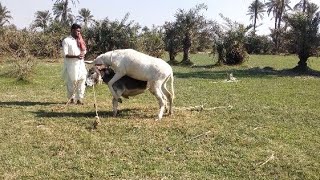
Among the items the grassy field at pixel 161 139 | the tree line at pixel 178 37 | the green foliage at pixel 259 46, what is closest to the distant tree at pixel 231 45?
the tree line at pixel 178 37

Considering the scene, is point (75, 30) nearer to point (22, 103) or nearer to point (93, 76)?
point (93, 76)

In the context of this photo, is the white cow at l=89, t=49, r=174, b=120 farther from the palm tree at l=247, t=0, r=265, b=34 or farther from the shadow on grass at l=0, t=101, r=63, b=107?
the palm tree at l=247, t=0, r=265, b=34

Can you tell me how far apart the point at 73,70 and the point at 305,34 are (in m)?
16.9

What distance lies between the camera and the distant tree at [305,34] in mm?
25016

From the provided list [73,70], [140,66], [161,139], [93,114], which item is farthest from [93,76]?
[161,139]

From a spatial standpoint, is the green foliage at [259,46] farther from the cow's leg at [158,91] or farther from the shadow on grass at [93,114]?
the cow's leg at [158,91]

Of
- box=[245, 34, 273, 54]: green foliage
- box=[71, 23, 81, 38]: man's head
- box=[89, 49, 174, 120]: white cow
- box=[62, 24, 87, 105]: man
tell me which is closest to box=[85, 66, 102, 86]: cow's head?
box=[89, 49, 174, 120]: white cow

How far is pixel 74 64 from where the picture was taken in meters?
12.3

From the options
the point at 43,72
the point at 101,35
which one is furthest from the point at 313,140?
the point at 101,35

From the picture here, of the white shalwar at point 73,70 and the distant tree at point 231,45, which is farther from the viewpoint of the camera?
the distant tree at point 231,45

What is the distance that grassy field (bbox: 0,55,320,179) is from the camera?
7.52 m

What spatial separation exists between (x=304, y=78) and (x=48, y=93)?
12519mm

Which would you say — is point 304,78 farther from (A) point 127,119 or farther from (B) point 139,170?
(B) point 139,170

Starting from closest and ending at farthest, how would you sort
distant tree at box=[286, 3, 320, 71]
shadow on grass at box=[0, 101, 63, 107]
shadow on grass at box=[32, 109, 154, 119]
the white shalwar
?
shadow on grass at box=[32, 109, 154, 119] → the white shalwar → shadow on grass at box=[0, 101, 63, 107] → distant tree at box=[286, 3, 320, 71]
